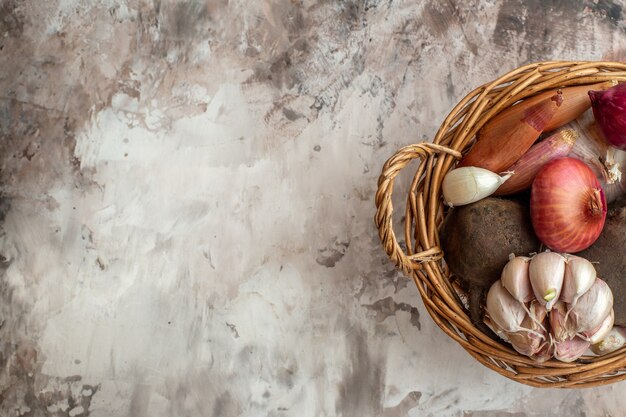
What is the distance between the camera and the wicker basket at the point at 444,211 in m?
0.73

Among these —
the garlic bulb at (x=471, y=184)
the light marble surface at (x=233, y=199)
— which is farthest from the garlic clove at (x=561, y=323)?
the light marble surface at (x=233, y=199)

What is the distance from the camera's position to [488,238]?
715 millimetres

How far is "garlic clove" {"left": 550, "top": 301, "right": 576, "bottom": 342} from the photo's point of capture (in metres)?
0.68

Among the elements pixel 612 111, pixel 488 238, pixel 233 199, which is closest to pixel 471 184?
pixel 488 238

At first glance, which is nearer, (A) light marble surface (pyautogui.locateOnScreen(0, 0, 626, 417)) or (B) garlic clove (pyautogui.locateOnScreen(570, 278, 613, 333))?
(B) garlic clove (pyautogui.locateOnScreen(570, 278, 613, 333))

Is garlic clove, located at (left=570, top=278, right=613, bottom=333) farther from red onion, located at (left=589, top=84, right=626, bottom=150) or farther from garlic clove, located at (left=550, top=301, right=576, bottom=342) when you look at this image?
red onion, located at (left=589, top=84, right=626, bottom=150)

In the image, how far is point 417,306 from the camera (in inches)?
36.6

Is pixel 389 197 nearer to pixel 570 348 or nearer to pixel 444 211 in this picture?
pixel 444 211

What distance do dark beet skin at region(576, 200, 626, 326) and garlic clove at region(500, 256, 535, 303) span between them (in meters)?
0.08

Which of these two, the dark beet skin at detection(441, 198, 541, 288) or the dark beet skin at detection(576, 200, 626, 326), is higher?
the dark beet skin at detection(441, 198, 541, 288)

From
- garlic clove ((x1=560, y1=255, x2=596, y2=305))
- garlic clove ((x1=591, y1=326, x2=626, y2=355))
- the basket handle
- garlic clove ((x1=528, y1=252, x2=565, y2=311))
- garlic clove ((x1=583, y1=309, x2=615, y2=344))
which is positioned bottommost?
garlic clove ((x1=591, y1=326, x2=626, y2=355))

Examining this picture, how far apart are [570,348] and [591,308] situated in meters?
0.05

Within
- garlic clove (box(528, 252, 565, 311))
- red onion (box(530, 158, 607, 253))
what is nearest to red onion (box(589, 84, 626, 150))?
red onion (box(530, 158, 607, 253))

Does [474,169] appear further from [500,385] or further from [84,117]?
[84,117]
